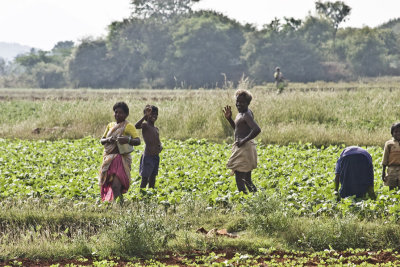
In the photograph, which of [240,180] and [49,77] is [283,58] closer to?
[49,77]

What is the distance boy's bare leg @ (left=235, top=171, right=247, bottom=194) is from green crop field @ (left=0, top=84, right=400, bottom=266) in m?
0.19

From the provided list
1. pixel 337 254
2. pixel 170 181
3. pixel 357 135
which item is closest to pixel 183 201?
pixel 170 181

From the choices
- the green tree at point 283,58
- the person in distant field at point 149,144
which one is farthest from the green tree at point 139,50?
the person in distant field at point 149,144

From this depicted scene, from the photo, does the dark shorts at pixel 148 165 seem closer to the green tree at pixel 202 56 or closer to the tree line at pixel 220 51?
the tree line at pixel 220 51

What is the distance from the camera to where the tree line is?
68.4m

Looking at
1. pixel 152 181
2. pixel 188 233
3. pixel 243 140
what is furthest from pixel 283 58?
pixel 188 233

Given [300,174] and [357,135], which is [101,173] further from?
[357,135]

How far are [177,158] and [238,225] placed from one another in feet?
19.9

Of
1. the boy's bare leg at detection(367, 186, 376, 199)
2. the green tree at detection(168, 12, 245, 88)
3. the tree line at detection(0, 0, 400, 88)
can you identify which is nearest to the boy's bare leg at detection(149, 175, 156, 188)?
the boy's bare leg at detection(367, 186, 376, 199)

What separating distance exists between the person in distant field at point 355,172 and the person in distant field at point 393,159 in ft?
1.33

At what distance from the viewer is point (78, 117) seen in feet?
68.8

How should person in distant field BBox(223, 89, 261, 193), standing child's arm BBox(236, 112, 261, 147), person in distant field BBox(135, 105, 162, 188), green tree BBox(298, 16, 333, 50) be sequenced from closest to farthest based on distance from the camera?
standing child's arm BBox(236, 112, 261, 147)
person in distant field BBox(223, 89, 261, 193)
person in distant field BBox(135, 105, 162, 188)
green tree BBox(298, 16, 333, 50)

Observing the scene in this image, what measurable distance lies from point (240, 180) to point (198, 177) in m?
2.12

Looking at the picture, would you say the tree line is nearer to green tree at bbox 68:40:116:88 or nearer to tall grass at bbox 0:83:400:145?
green tree at bbox 68:40:116:88
